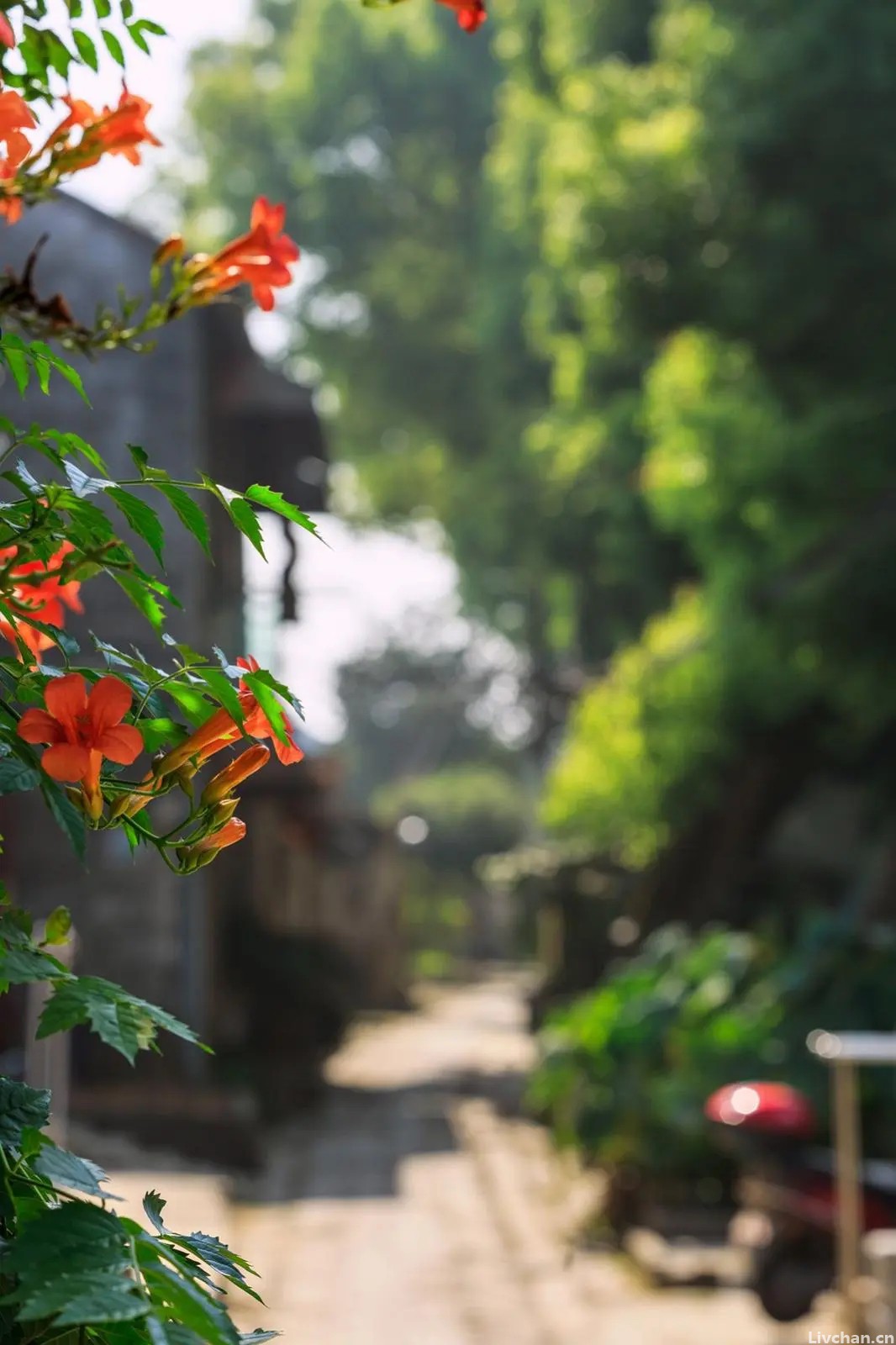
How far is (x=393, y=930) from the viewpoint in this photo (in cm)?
4162

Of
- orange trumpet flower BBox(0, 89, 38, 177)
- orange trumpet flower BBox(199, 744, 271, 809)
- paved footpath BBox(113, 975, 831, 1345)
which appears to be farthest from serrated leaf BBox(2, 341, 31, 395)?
paved footpath BBox(113, 975, 831, 1345)

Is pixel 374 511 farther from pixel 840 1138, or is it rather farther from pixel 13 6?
pixel 13 6

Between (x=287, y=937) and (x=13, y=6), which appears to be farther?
(x=287, y=937)

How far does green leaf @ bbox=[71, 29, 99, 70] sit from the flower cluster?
602 millimetres

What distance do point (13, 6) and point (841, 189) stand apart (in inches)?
421

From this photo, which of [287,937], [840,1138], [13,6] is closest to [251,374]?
[287,937]

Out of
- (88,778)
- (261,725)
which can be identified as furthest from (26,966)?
(261,725)

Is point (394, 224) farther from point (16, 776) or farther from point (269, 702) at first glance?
point (16, 776)

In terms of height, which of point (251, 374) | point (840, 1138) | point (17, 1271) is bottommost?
point (17, 1271)

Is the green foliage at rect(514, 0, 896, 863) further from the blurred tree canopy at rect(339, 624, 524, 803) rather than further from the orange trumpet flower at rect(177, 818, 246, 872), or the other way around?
the blurred tree canopy at rect(339, 624, 524, 803)

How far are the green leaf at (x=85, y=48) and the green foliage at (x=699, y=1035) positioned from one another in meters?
6.81

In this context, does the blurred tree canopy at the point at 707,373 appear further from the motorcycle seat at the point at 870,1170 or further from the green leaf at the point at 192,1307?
the green leaf at the point at 192,1307

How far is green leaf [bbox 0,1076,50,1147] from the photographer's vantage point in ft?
4.43

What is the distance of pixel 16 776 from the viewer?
136 cm
